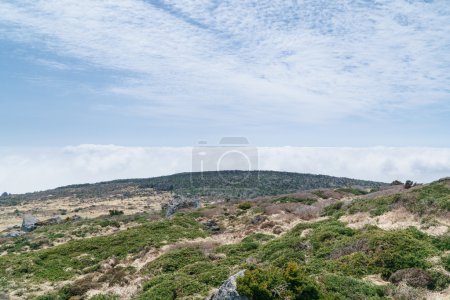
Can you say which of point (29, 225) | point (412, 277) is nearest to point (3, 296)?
point (412, 277)

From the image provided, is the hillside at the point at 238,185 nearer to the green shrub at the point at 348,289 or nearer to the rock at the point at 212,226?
the rock at the point at 212,226

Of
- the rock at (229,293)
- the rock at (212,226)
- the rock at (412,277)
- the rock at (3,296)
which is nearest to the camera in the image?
the rock at (229,293)

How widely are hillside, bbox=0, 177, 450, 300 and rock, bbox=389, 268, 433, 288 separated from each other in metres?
0.04

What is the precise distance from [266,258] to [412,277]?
24.8 feet

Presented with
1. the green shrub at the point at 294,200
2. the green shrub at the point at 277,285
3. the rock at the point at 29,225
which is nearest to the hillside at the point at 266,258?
the green shrub at the point at 277,285

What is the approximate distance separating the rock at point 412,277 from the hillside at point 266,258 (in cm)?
4

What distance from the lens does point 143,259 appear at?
980 inches

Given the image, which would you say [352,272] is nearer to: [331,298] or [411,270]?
[411,270]

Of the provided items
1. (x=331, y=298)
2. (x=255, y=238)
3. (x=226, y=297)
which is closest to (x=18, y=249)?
(x=255, y=238)

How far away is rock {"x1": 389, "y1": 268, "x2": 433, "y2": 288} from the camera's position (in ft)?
45.0

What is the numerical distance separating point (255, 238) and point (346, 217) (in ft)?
23.9

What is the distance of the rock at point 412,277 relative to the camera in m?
13.7

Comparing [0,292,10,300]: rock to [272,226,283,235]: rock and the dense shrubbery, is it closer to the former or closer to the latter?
the dense shrubbery

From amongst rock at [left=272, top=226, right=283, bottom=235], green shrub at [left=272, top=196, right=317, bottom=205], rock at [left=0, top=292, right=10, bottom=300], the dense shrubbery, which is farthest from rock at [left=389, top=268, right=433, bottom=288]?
green shrub at [left=272, top=196, right=317, bottom=205]
